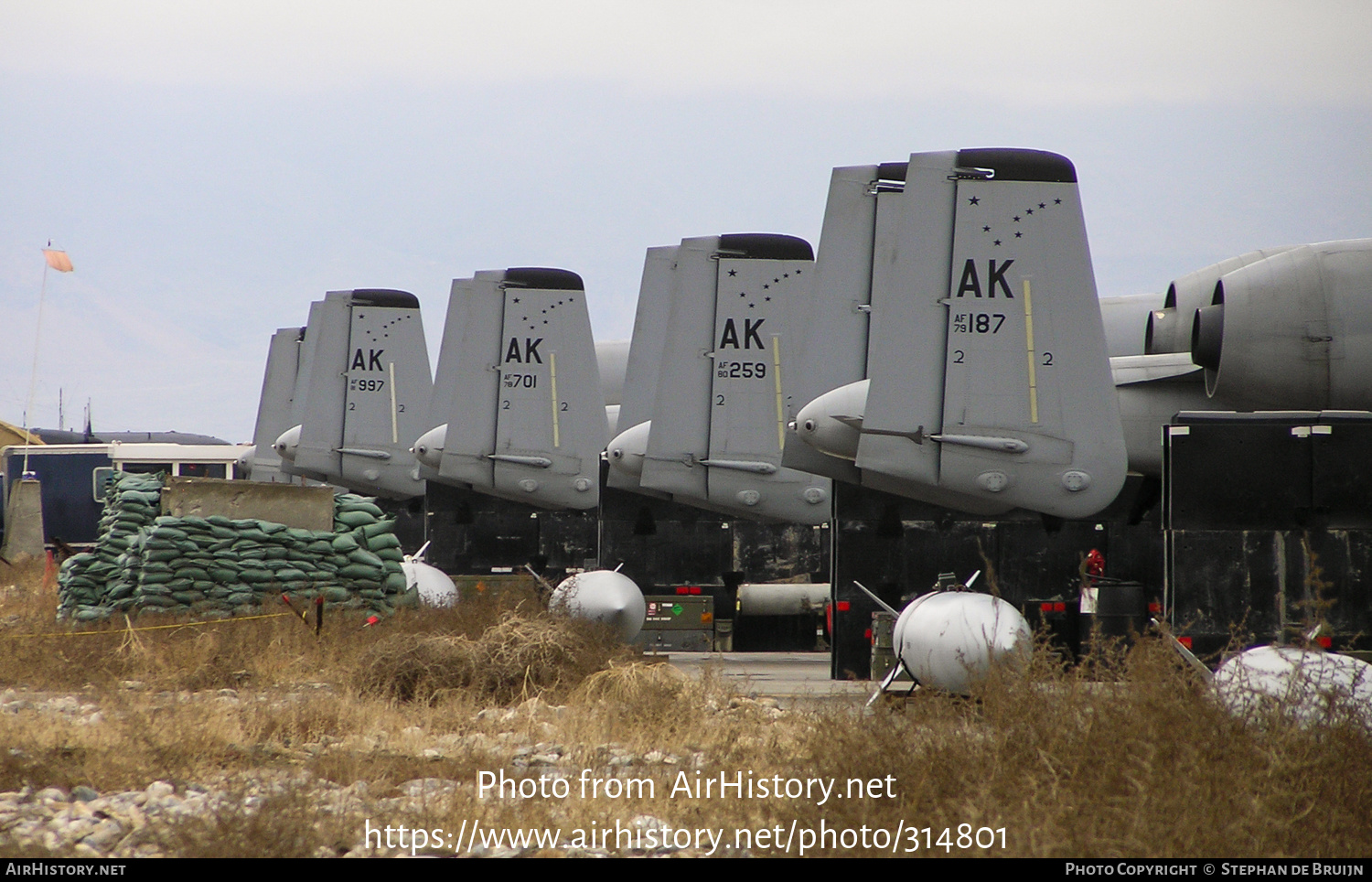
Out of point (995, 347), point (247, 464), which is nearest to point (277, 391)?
point (247, 464)

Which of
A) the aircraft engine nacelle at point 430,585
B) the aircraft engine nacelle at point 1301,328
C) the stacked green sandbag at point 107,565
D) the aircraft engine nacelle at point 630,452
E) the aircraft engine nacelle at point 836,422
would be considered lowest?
the aircraft engine nacelle at point 430,585

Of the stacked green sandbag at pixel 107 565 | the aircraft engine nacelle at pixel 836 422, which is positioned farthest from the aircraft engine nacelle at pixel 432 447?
the aircraft engine nacelle at pixel 836 422

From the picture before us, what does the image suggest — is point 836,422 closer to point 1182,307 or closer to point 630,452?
point 1182,307

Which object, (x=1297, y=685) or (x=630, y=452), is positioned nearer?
(x=1297, y=685)

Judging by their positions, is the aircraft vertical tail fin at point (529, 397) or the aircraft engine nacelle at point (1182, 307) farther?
the aircraft vertical tail fin at point (529, 397)

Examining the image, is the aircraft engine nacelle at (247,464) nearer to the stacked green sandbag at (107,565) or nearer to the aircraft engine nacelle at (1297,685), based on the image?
the stacked green sandbag at (107,565)

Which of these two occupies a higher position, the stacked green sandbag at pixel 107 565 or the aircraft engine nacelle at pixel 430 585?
the stacked green sandbag at pixel 107 565

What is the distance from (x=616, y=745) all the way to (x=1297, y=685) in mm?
5081

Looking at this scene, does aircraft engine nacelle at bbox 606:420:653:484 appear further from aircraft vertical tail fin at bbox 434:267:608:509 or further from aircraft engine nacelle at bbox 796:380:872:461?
aircraft engine nacelle at bbox 796:380:872:461

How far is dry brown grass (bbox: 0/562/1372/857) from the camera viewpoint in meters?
6.46

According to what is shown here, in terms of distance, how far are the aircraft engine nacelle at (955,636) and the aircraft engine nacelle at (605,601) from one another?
5424mm

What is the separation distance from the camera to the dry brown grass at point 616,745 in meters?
6.46

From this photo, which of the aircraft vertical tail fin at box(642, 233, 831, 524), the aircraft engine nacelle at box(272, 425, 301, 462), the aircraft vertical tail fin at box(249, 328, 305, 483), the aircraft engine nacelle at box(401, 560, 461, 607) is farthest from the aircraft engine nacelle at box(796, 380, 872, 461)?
the aircraft vertical tail fin at box(249, 328, 305, 483)

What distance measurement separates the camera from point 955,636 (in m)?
10.8
